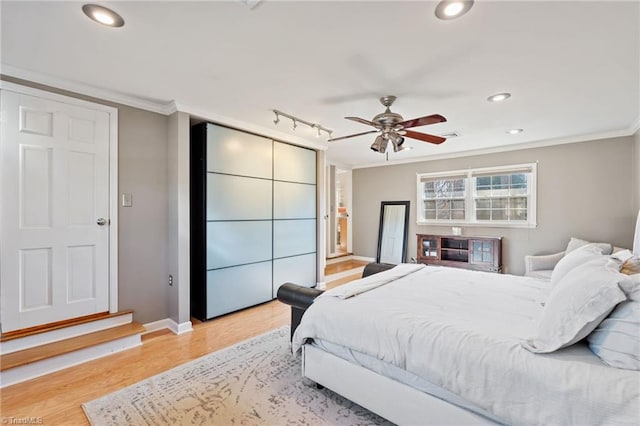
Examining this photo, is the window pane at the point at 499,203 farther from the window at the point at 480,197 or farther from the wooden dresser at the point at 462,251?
the wooden dresser at the point at 462,251

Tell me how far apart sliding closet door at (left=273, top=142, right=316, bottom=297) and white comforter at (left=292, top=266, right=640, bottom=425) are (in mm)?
2263

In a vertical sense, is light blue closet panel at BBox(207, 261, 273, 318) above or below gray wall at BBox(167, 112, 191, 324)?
below

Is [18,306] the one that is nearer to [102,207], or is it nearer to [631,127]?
[102,207]

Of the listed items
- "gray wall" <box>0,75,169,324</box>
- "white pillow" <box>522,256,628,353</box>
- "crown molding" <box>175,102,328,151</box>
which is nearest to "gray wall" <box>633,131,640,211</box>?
"white pillow" <box>522,256,628,353</box>

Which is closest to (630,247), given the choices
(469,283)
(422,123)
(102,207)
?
(469,283)

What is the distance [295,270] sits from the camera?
464 centimetres

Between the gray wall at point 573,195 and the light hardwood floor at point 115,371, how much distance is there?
13.9ft

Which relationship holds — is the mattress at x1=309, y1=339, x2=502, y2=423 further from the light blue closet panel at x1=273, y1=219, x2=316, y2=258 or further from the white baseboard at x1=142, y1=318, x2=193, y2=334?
the light blue closet panel at x1=273, y1=219, x2=316, y2=258

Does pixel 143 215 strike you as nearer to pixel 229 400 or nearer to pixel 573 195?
pixel 229 400

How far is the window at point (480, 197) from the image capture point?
499 cm

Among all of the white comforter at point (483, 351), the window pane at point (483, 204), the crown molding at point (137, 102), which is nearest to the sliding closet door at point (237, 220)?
the crown molding at point (137, 102)

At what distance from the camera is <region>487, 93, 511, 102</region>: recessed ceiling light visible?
9.36 feet

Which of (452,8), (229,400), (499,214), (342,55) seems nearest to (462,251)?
(499,214)

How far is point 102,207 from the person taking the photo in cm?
293
